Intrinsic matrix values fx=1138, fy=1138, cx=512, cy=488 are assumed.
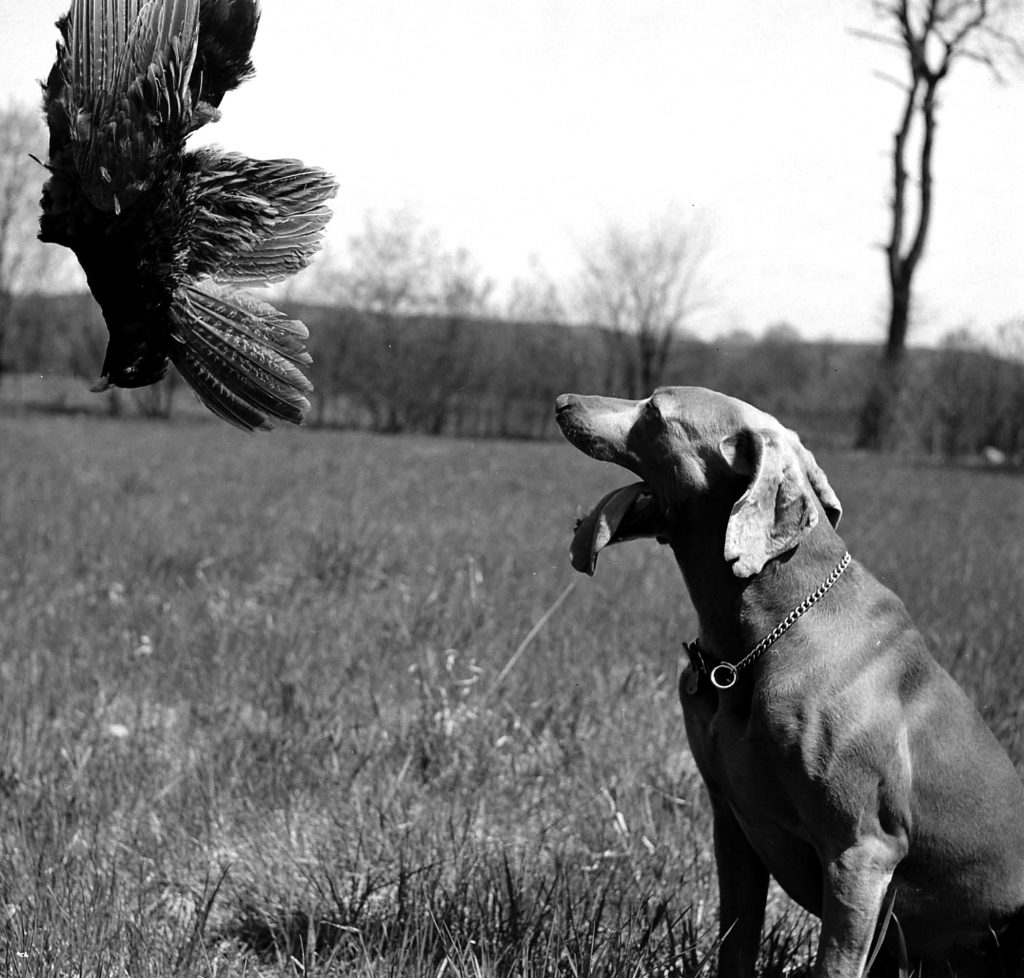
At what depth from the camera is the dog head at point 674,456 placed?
2.47 meters

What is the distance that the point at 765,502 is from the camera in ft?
7.77

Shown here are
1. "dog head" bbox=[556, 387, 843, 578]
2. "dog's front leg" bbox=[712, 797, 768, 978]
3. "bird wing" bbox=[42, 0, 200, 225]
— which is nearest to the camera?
"bird wing" bbox=[42, 0, 200, 225]

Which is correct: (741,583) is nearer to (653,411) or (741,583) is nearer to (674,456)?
(674,456)

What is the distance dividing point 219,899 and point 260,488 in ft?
28.5

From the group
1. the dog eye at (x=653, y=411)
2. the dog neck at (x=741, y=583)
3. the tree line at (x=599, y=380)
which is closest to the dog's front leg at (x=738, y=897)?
the dog neck at (x=741, y=583)

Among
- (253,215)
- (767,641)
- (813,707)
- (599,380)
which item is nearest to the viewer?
(253,215)

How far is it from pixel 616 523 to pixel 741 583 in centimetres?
31

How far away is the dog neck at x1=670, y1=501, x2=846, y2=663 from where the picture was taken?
2.52 metres

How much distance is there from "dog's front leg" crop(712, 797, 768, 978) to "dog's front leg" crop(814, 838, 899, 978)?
35 cm

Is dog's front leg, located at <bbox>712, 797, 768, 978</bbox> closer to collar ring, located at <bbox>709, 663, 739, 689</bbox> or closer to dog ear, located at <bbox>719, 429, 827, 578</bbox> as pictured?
collar ring, located at <bbox>709, 663, 739, 689</bbox>

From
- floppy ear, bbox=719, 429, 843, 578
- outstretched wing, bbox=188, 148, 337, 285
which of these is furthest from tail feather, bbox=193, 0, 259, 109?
floppy ear, bbox=719, 429, 843, 578

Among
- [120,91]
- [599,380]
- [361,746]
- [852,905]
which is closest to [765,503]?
[852,905]

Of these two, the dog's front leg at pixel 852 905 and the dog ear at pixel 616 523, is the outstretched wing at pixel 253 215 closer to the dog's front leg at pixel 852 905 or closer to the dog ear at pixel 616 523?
the dog ear at pixel 616 523

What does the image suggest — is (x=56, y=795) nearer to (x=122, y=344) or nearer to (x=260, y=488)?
(x=122, y=344)
